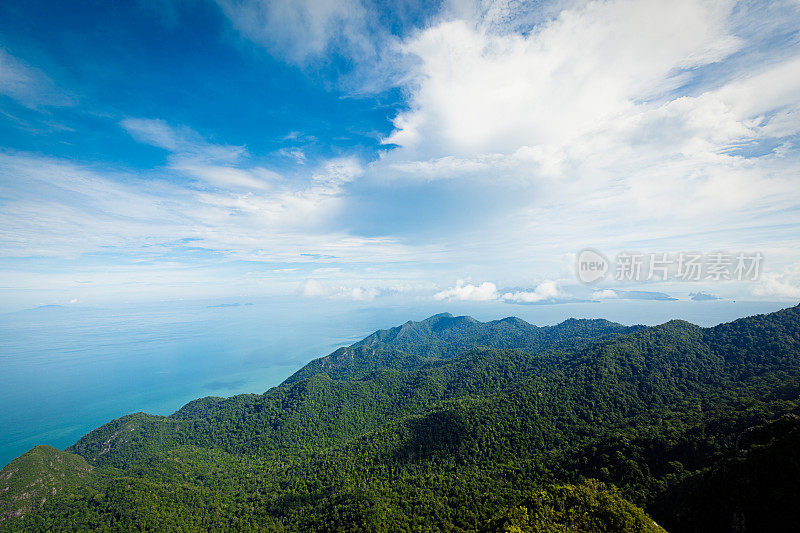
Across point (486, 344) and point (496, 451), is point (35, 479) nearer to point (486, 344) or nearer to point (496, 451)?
point (496, 451)

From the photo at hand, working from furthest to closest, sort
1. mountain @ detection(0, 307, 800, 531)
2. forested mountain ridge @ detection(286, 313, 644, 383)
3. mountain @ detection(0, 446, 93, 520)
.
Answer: forested mountain ridge @ detection(286, 313, 644, 383) < mountain @ detection(0, 446, 93, 520) < mountain @ detection(0, 307, 800, 531)

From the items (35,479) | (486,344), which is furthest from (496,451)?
(486,344)

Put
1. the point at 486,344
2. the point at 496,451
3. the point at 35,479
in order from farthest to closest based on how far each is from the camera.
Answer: the point at 486,344 < the point at 496,451 < the point at 35,479

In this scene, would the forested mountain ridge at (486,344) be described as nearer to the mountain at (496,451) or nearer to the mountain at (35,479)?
the mountain at (496,451)

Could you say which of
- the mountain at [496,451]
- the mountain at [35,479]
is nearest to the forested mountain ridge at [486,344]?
the mountain at [496,451]

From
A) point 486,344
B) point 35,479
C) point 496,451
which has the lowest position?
point 35,479

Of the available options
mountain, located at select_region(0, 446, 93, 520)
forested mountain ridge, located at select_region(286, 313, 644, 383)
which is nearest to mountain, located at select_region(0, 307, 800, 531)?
mountain, located at select_region(0, 446, 93, 520)

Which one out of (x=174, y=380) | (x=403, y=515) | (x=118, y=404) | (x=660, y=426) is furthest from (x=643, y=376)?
(x=174, y=380)

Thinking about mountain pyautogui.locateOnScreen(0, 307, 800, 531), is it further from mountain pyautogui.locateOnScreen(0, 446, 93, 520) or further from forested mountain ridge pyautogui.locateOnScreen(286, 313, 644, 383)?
forested mountain ridge pyautogui.locateOnScreen(286, 313, 644, 383)
